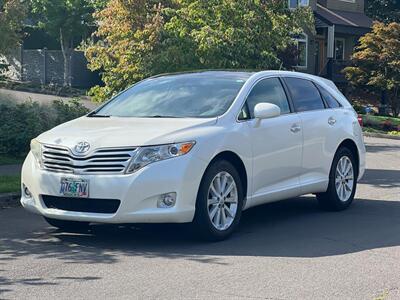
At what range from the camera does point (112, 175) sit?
6.97 m

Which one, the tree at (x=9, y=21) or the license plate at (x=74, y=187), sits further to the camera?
the tree at (x=9, y=21)

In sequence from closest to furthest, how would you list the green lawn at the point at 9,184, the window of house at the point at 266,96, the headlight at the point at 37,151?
the headlight at the point at 37,151 → the window of house at the point at 266,96 → the green lawn at the point at 9,184

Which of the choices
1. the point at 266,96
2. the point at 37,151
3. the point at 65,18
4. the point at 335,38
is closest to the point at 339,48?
the point at 335,38

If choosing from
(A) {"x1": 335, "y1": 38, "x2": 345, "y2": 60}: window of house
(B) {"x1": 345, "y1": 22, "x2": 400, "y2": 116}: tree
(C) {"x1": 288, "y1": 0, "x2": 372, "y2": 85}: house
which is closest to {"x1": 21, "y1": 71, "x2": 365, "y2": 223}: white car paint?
(B) {"x1": 345, "y1": 22, "x2": 400, "y2": 116}: tree

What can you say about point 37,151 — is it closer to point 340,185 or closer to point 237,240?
point 237,240

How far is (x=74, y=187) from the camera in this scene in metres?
7.11

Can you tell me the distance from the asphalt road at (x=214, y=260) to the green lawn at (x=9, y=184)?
87cm

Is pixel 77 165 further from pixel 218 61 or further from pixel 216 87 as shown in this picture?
pixel 218 61

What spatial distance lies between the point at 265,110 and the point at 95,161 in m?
1.94

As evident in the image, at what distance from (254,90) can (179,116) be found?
1004 millimetres

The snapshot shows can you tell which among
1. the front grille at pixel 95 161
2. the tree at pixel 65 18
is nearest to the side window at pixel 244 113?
the front grille at pixel 95 161

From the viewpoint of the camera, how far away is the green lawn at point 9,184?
10.1 m

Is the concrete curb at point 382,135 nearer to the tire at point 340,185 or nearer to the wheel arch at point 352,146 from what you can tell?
the wheel arch at point 352,146

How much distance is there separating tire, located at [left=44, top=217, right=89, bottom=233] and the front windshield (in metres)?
1.28
